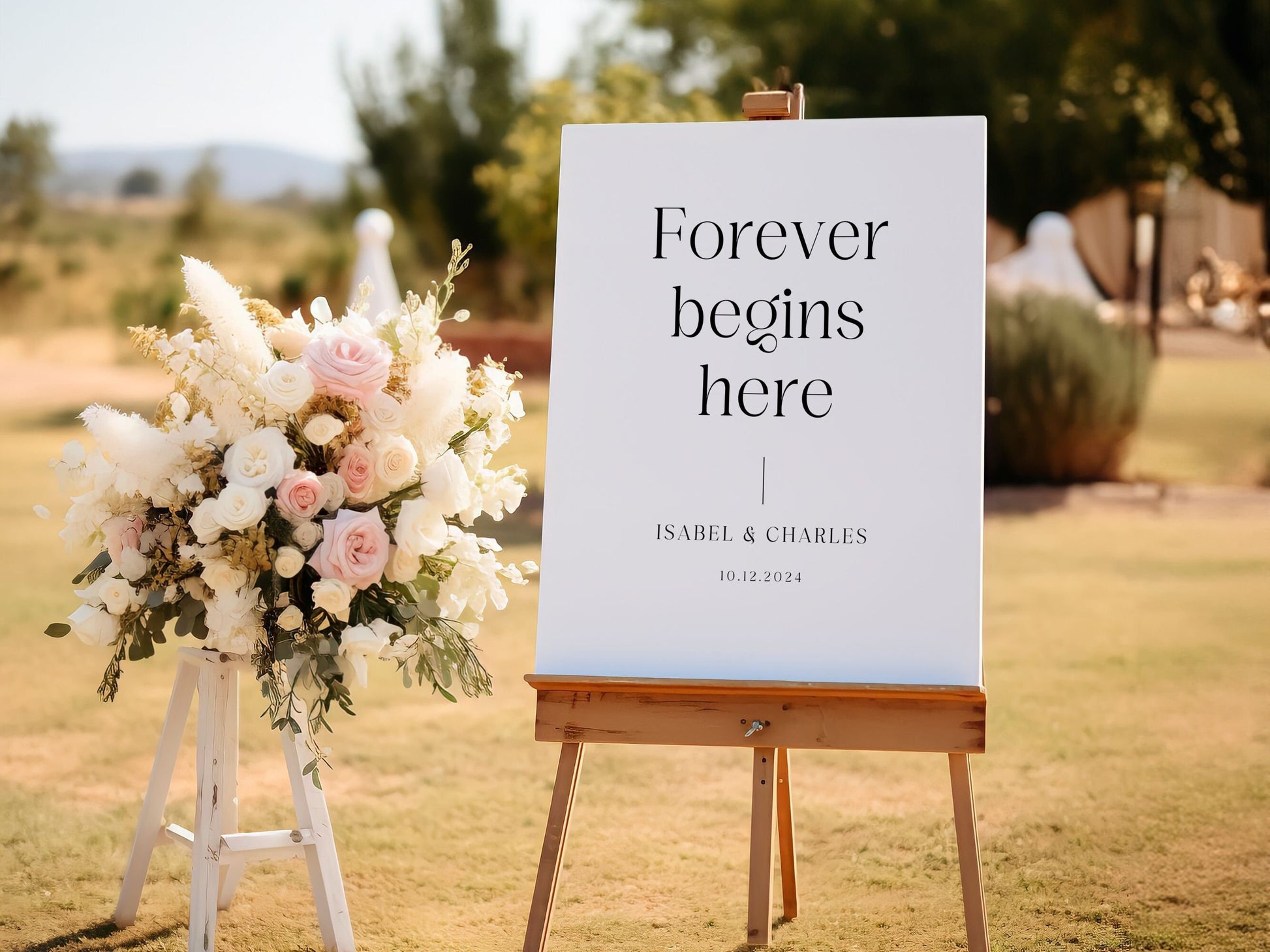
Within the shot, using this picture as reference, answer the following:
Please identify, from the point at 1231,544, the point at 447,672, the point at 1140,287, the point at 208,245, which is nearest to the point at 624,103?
the point at 1231,544

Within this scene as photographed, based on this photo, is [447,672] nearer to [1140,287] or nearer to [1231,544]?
[1231,544]

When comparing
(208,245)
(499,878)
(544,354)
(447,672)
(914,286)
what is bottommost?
(499,878)

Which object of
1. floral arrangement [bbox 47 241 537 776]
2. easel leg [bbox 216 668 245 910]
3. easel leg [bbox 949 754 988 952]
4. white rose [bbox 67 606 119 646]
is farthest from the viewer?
easel leg [bbox 216 668 245 910]

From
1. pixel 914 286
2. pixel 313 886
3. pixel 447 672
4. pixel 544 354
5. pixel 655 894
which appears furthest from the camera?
pixel 544 354

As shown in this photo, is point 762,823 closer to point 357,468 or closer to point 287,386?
point 357,468

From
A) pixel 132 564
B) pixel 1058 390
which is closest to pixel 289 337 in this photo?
pixel 132 564

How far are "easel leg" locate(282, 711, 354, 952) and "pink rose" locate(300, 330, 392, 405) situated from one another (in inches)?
25.9

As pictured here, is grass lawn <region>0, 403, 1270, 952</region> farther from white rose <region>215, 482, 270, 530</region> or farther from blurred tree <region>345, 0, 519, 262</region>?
blurred tree <region>345, 0, 519, 262</region>

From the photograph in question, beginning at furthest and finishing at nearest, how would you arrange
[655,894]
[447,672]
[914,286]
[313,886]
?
1. [655,894]
2. [313,886]
3. [447,672]
4. [914,286]

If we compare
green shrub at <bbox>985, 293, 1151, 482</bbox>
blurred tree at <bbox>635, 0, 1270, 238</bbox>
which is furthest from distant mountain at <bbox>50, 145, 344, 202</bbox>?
green shrub at <bbox>985, 293, 1151, 482</bbox>

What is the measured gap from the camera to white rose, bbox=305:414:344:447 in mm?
2084

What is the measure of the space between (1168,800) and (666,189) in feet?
7.55

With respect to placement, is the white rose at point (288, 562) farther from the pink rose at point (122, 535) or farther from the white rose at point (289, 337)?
the white rose at point (289, 337)

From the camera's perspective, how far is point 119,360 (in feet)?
49.9
